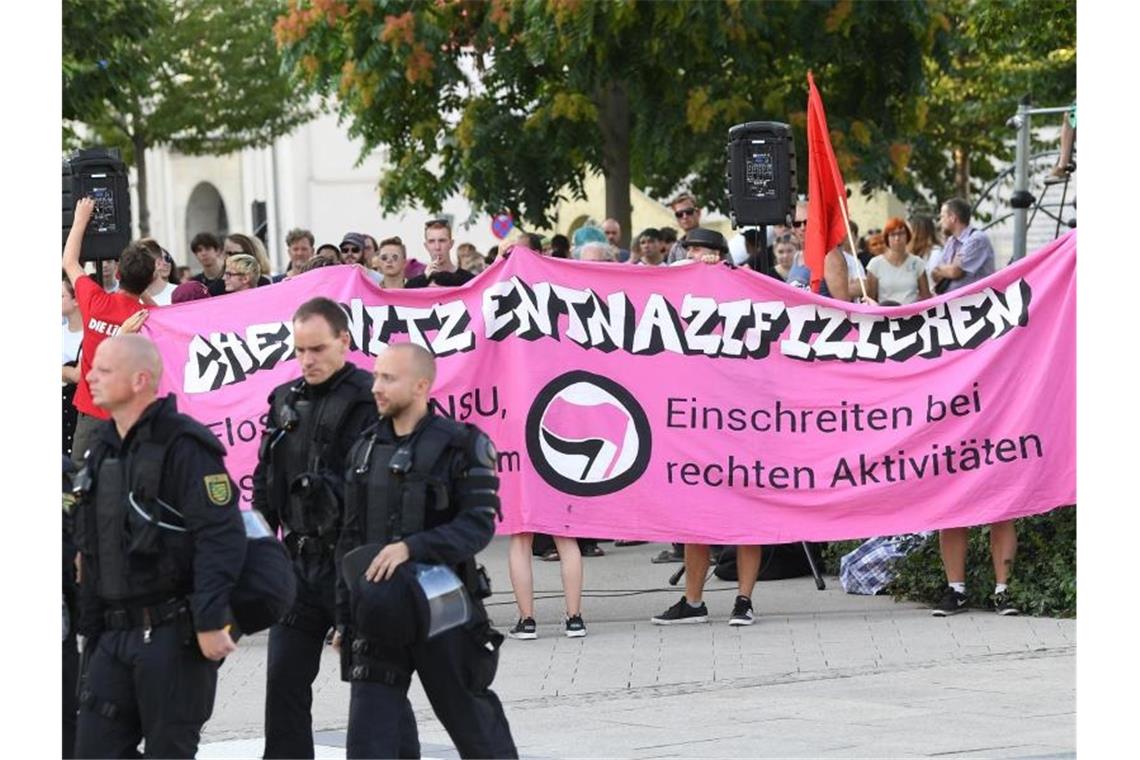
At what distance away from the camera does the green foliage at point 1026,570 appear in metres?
11.7

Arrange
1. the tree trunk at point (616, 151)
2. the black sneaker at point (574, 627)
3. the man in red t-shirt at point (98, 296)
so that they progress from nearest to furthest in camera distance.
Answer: the man in red t-shirt at point (98, 296) → the black sneaker at point (574, 627) → the tree trunk at point (616, 151)

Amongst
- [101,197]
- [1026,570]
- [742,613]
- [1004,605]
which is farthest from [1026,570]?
[101,197]

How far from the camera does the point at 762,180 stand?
43.0 ft

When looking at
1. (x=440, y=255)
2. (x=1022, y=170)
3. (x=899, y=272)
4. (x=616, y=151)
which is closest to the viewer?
(x=440, y=255)

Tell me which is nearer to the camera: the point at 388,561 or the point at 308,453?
→ the point at 388,561

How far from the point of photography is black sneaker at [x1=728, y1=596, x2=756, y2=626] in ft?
38.5

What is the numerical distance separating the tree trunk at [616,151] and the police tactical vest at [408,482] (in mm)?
16597

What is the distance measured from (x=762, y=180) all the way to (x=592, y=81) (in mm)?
10034

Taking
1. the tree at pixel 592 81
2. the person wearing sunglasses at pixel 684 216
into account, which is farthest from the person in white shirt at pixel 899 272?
the tree at pixel 592 81

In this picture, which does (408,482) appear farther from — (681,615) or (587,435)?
(681,615)

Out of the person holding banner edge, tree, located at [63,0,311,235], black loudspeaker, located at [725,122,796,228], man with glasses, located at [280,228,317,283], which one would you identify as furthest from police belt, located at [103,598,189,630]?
tree, located at [63,0,311,235]

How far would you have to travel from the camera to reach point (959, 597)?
11875mm

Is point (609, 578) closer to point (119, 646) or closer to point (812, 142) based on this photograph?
point (812, 142)

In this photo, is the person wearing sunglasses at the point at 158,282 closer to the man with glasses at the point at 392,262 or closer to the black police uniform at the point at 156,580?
the man with glasses at the point at 392,262
